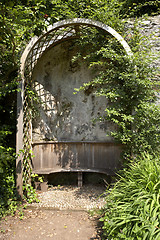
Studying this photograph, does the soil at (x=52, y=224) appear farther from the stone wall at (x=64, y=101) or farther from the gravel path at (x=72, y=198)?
the stone wall at (x=64, y=101)

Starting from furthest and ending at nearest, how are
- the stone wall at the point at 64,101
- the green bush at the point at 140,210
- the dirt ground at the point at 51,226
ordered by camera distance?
the stone wall at the point at 64,101 → the dirt ground at the point at 51,226 → the green bush at the point at 140,210

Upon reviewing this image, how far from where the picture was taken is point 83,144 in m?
4.23

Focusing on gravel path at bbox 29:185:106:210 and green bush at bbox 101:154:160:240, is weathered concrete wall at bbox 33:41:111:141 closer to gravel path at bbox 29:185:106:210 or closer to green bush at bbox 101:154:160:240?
gravel path at bbox 29:185:106:210

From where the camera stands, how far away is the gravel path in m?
3.17

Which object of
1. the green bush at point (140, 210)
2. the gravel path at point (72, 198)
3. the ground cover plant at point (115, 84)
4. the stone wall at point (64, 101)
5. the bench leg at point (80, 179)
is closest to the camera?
the green bush at point (140, 210)

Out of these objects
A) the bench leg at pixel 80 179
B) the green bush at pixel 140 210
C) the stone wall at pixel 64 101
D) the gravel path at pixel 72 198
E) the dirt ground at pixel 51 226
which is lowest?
the dirt ground at pixel 51 226

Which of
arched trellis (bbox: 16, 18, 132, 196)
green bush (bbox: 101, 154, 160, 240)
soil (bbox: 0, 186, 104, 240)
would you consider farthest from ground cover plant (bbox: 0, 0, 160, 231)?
green bush (bbox: 101, 154, 160, 240)

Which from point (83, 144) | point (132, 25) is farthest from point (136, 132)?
point (132, 25)

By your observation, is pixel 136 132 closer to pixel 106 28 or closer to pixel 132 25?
pixel 106 28

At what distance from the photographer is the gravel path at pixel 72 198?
3166mm

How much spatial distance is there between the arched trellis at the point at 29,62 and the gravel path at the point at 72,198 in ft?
1.66

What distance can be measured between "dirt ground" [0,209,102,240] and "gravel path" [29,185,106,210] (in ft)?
0.41

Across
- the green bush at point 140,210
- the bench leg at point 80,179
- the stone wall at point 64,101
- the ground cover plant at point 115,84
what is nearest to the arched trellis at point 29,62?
the ground cover plant at point 115,84

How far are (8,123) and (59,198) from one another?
183cm
